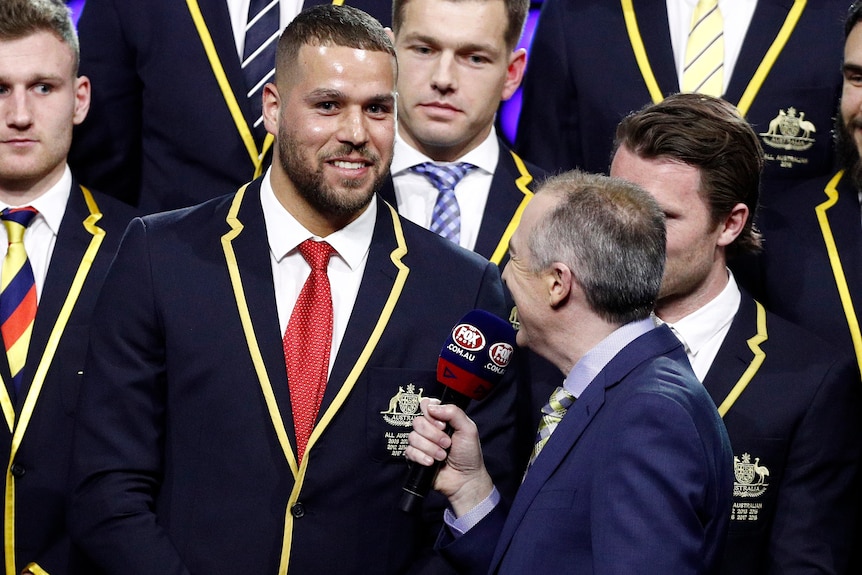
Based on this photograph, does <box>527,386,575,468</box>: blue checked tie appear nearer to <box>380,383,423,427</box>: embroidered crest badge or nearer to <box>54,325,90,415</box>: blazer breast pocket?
<box>380,383,423,427</box>: embroidered crest badge

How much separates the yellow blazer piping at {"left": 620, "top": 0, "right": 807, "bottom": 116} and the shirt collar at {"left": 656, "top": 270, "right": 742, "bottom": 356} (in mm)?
693

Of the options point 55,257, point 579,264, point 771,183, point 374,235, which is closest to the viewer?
point 579,264

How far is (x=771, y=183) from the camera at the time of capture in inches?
149

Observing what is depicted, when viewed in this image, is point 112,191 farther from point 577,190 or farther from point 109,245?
point 577,190

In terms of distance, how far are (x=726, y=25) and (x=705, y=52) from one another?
0.12 meters

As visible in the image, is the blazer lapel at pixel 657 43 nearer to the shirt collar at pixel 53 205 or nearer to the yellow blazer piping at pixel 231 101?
the yellow blazer piping at pixel 231 101

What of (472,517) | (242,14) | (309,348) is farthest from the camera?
(242,14)

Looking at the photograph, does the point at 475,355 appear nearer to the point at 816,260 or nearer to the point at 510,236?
the point at 510,236

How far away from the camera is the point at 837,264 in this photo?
137 inches

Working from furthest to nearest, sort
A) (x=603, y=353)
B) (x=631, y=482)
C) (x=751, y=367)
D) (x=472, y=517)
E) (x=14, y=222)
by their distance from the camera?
(x=14, y=222) < (x=751, y=367) < (x=472, y=517) < (x=603, y=353) < (x=631, y=482)

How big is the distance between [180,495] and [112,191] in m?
1.33

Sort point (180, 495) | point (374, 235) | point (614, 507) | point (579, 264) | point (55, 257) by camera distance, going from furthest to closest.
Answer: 1. point (55, 257)
2. point (374, 235)
3. point (180, 495)
4. point (579, 264)
5. point (614, 507)

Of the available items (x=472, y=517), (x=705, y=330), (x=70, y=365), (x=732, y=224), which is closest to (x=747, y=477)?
(x=705, y=330)

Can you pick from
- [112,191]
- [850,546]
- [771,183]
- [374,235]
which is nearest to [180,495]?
[374,235]
